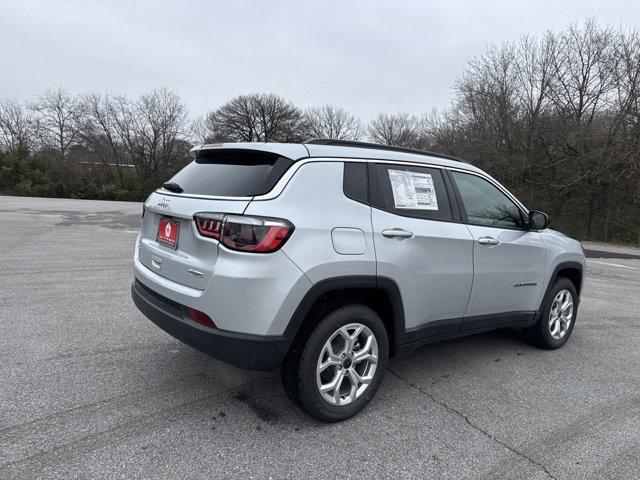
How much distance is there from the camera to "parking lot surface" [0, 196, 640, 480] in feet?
7.58

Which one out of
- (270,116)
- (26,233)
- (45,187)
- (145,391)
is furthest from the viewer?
(270,116)

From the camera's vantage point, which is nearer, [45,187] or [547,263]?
[547,263]

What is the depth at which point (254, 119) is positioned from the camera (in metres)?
49.5

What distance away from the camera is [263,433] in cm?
257

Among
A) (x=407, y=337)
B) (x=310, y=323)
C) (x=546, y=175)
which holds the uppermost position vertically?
(x=546, y=175)

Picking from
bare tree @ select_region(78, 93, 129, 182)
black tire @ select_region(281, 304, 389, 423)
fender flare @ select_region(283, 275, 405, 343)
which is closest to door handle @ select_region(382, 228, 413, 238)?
fender flare @ select_region(283, 275, 405, 343)

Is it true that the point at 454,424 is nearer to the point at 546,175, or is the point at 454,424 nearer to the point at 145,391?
the point at 145,391

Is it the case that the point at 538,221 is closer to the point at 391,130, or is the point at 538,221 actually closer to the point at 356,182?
the point at 356,182

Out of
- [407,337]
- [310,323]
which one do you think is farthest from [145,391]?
[407,337]

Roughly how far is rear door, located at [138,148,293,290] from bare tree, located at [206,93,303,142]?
46856mm

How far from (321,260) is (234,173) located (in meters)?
0.82

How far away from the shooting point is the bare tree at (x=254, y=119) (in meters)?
49.1

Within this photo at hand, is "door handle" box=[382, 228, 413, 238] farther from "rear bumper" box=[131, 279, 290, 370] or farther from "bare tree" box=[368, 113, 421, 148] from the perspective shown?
"bare tree" box=[368, 113, 421, 148]

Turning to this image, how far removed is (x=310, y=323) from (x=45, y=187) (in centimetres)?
4145
